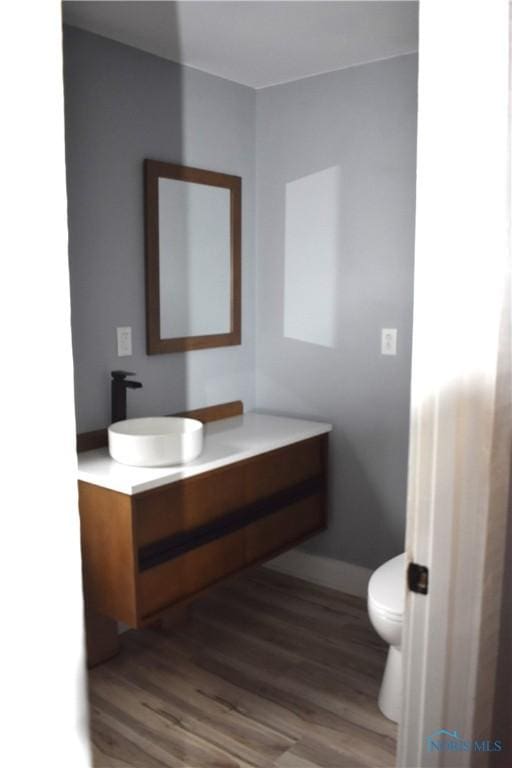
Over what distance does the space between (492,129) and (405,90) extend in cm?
188

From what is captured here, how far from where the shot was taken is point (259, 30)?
240cm

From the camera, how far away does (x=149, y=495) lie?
7.07 feet

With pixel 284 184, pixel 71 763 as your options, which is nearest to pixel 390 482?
pixel 284 184

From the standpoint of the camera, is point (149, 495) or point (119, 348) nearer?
point (149, 495)

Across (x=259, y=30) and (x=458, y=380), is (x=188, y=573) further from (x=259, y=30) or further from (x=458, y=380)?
(x=259, y=30)

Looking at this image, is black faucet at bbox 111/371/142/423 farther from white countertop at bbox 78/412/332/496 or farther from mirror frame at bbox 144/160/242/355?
mirror frame at bbox 144/160/242/355

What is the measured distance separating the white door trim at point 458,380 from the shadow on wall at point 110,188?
1.57 meters

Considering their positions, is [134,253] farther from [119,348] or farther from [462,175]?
[462,175]

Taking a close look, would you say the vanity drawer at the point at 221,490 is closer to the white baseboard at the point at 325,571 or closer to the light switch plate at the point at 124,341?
the white baseboard at the point at 325,571

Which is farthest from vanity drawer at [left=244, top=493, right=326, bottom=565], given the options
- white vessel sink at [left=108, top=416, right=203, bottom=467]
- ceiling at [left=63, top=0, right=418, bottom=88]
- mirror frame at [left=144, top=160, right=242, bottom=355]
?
ceiling at [left=63, top=0, right=418, bottom=88]

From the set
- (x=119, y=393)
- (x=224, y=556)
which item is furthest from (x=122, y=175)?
(x=224, y=556)

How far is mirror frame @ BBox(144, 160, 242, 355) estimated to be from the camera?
2658 mm

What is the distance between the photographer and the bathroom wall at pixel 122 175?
2.41m

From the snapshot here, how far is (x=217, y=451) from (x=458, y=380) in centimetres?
156
